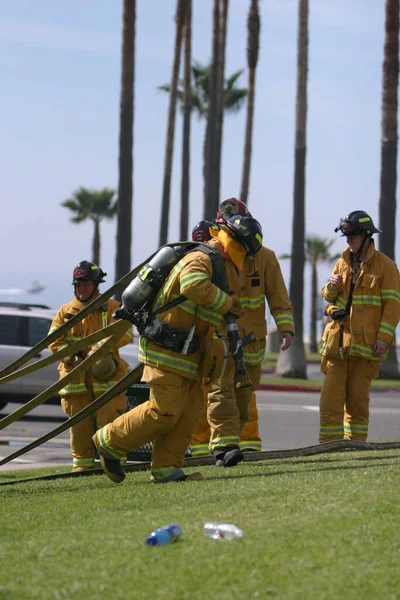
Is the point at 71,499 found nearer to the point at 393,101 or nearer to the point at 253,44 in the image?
the point at 393,101

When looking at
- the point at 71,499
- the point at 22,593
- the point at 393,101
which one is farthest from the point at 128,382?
the point at 393,101

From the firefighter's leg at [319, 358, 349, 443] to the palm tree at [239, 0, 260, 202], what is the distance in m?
24.5

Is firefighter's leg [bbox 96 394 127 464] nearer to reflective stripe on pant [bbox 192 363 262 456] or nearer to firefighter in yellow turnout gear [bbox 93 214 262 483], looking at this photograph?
reflective stripe on pant [bbox 192 363 262 456]

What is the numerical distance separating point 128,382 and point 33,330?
911 cm

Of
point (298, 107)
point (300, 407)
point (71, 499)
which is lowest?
point (300, 407)

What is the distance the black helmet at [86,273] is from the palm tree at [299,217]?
16.8m

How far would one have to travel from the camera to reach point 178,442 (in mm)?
7707

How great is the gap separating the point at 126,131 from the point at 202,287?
18.4 meters

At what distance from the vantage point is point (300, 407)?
18.5 m

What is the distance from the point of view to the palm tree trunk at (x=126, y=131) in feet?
82.6

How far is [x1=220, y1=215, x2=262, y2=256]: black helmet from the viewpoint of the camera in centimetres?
784

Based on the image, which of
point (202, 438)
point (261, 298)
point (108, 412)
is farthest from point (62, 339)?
point (261, 298)

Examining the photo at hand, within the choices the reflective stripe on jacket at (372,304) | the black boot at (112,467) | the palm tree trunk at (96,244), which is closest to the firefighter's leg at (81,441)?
the black boot at (112,467)

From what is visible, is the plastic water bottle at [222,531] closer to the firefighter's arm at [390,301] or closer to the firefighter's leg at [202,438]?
the firefighter's leg at [202,438]
